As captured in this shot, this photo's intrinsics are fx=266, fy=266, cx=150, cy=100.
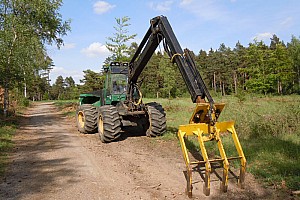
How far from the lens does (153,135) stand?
9922 mm

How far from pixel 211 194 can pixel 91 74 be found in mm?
51473

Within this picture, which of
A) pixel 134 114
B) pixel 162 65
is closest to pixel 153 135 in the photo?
pixel 134 114

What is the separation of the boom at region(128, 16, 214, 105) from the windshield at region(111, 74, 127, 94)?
3.54 ft

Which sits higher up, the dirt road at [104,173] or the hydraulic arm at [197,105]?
the hydraulic arm at [197,105]

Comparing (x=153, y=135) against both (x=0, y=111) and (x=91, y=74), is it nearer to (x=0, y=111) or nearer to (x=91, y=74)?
(x=0, y=111)

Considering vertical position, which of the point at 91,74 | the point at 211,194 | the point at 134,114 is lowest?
the point at 211,194

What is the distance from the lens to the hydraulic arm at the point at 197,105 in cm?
511

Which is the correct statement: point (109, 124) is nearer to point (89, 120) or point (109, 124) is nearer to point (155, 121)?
point (155, 121)

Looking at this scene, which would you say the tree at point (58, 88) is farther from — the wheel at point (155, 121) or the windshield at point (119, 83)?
the wheel at point (155, 121)

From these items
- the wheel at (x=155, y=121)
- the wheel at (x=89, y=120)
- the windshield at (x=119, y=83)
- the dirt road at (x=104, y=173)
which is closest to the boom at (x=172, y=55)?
the windshield at (x=119, y=83)

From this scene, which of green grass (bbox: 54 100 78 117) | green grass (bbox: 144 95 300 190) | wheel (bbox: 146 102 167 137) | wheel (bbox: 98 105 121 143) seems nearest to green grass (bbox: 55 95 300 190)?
green grass (bbox: 144 95 300 190)

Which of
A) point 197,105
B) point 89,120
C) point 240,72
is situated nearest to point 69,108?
point 89,120

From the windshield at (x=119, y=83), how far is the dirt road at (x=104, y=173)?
2277 mm

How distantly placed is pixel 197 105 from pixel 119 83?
5.89 m
